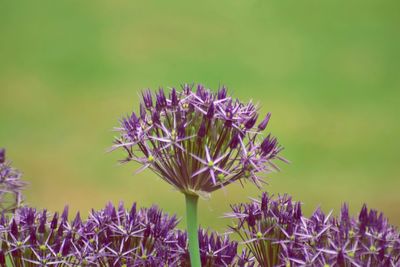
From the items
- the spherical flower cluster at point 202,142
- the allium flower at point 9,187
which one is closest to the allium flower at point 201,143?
the spherical flower cluster at point 202,142

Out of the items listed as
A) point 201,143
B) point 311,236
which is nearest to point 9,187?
point 201,143

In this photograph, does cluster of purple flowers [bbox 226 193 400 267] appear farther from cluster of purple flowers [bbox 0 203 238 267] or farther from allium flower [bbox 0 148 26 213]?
allium flower [bbox 0 148 26 213]

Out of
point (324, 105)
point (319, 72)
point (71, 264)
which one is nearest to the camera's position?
point (71, 264)

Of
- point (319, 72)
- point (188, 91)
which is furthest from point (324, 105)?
point (188, 91)

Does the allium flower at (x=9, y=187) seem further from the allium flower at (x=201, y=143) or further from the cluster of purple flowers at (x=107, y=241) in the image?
the allium flower at (x=201, y=143)

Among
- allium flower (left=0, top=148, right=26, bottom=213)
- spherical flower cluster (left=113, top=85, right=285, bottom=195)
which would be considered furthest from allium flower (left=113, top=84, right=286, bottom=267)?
allium flower (left=0, top=148, right=26, bottom=213)

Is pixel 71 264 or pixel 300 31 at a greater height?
pixel 300 31

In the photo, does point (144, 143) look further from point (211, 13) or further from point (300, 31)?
point (211, 13)

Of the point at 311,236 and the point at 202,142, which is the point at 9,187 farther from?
the point at 311,236
